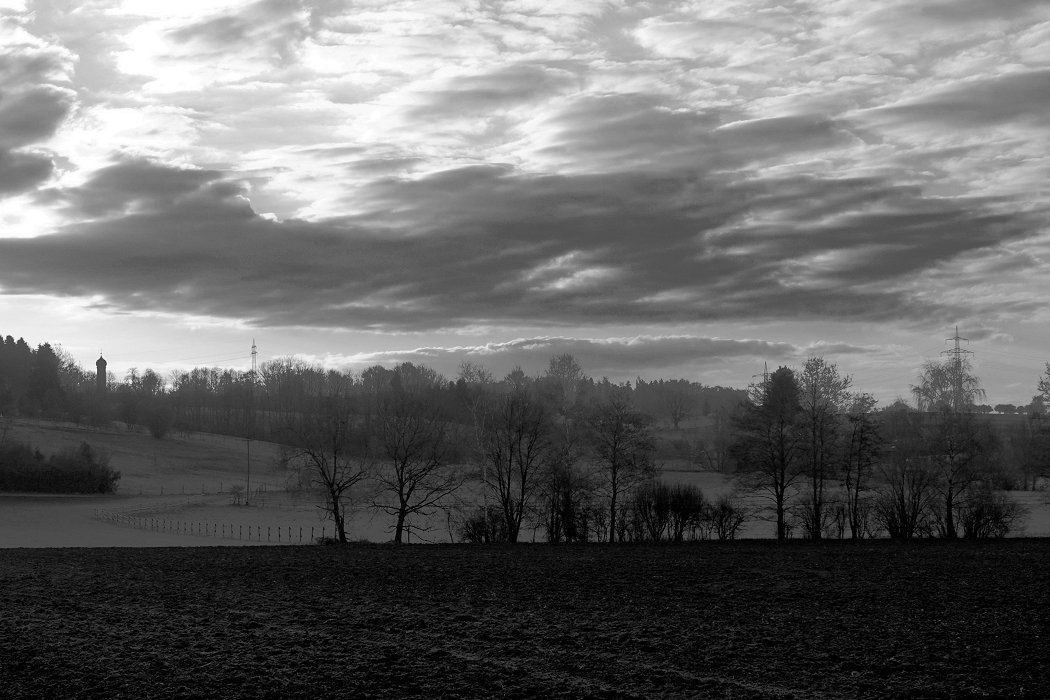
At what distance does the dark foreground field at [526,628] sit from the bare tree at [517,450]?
22.3 metres

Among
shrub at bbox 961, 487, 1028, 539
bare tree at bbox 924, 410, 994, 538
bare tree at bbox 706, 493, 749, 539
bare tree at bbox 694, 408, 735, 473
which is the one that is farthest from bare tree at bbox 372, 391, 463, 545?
bare tree at bbox 694, 408, 735, 473

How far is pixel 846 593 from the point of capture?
26609mm

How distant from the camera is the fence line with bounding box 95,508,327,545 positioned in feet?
223

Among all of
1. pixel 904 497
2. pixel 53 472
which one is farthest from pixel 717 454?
pixel 53 472

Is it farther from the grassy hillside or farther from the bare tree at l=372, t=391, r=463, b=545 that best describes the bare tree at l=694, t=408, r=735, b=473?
the bare tree at l=372, t=391, r=463, b=545

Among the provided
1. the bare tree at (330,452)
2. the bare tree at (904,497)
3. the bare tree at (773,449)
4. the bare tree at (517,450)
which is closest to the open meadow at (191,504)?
the bare tree at (517,450)

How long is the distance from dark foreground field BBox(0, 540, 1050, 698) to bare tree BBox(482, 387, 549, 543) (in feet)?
73.2

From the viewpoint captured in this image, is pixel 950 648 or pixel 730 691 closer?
pixel 730 691

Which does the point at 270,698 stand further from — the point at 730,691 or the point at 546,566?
the point at 546,566

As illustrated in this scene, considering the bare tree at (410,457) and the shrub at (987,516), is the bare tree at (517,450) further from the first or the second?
the shrub at (987,516)

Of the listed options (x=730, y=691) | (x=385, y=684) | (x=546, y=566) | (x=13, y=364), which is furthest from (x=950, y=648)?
(x=13, y=364)

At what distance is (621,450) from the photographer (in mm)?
59875

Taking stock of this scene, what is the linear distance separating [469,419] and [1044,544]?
2625 inches

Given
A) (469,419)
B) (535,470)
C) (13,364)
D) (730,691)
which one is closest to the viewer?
(730,691)
